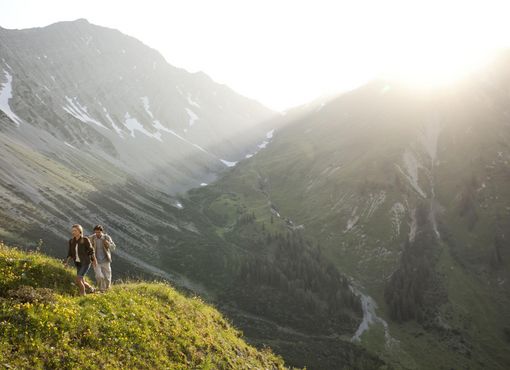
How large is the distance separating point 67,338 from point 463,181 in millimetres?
179956

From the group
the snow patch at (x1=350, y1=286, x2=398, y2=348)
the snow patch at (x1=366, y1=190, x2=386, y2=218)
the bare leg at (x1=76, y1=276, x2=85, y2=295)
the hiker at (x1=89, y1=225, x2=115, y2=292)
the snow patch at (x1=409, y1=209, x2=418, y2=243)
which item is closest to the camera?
the bare leg at (x1=76, y1=276, x2=85, y2=295)

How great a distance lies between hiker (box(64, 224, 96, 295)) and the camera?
59.5ft

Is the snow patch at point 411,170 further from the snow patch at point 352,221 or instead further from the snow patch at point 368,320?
the snow patch at point 368,320

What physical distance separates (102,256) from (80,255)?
1.75 meters

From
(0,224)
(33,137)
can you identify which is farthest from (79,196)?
(33,137)

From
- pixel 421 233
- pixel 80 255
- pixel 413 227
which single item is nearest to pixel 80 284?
pixel 80 255

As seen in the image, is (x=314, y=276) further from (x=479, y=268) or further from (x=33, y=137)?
(x=33, y=137)

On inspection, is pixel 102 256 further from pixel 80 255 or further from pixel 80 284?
pixel 80 284

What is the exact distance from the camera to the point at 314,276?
12912 cm

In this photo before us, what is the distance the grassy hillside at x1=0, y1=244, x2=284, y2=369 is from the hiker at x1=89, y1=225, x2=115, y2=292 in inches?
29.4

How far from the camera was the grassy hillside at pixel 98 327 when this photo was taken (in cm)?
1355

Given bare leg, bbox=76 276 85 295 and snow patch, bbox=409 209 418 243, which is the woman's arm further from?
snow patch, bbox=409 209 418 243

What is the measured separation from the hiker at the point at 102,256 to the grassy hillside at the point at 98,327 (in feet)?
2.45

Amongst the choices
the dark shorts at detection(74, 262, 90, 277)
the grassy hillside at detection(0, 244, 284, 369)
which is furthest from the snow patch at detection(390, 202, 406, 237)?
the dark shorts at detection(74, 262, 90, 277)
